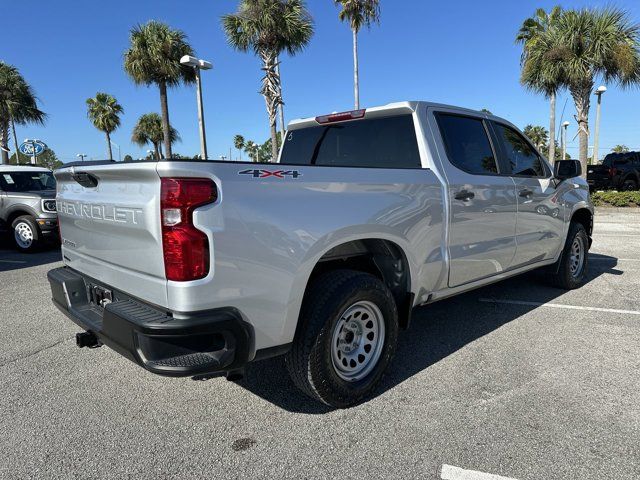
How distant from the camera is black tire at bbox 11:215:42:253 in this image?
9.14m

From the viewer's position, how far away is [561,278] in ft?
18.0

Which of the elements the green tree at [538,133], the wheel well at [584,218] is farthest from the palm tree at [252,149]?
the wheel well at [584,218]

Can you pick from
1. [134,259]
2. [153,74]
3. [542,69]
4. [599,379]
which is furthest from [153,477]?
[153,74]

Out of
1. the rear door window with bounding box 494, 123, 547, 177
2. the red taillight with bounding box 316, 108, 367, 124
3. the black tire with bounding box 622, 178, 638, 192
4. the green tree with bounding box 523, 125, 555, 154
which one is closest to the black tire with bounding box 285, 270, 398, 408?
the red taillight with bounding box 316, 108, 367, 124

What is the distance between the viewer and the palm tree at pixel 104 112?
41156 mm

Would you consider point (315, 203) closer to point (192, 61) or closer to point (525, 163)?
point (525, 163)

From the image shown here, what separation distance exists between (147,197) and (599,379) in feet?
10.6

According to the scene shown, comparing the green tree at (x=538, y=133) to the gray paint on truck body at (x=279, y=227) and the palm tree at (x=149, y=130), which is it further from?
the gray paint on truck body at (x=279, y=227)

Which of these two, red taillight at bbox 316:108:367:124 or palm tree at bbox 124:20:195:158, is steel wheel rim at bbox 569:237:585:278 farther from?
palm tree at bbox 124:20:195:158

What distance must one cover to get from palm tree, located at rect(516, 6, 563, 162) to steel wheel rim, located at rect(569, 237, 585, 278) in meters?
15.3

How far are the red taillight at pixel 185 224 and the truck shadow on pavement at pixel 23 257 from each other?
23.1 feet

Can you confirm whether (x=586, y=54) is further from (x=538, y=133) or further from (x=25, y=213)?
(x=538, y=133)

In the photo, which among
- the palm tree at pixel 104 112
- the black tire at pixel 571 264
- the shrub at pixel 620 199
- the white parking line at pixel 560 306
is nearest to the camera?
the white parking line at pixel 560 306

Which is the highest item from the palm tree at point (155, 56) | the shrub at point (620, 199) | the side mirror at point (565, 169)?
the palm tree at point (155, 56)
